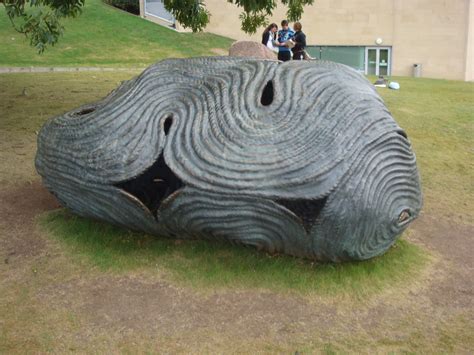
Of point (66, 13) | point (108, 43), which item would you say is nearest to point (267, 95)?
point (66, 13)

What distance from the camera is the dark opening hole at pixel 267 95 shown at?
5.05 m

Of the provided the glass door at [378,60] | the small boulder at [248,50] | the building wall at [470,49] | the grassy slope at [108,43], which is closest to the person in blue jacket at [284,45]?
the small boulder at [248,50]

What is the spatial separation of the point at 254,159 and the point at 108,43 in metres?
18.7

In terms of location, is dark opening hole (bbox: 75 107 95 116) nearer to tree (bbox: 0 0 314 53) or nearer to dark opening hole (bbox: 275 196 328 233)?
dark opening hole (bbox: 275 196 328 233)

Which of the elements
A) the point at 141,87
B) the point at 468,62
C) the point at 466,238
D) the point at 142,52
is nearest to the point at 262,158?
the point at 141,87

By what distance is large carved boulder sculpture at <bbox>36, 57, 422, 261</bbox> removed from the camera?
437 cm

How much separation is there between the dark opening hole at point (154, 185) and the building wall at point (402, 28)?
20.2 m

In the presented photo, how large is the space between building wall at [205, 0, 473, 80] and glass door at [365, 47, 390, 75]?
0.28m

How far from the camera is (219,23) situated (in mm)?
25781

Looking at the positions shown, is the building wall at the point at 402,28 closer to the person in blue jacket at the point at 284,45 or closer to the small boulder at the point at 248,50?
the person in blue jacket at the point at 284,45

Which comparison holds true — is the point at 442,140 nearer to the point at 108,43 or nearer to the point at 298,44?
the point at 298,44

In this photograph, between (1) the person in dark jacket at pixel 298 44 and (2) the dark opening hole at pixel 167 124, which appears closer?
(2) the dark opening hole at pixel 167 124

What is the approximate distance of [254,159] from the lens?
14.5 ft

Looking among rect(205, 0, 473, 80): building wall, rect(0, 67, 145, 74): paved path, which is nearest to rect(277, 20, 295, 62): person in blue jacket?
rect(0, 67, 145, 74): paved path
